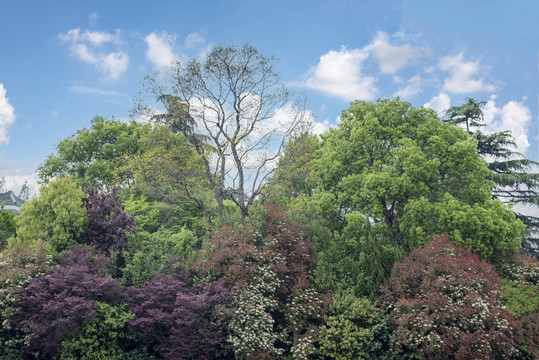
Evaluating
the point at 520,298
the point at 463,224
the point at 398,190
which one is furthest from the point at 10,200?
the point at 520,298

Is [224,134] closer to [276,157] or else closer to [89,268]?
[276,157]

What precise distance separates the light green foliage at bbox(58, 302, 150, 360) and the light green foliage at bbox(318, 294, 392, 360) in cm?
629

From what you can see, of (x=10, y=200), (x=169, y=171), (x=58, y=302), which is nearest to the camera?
(x=58, y=302)

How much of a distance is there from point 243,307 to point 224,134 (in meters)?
11.7

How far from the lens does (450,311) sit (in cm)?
1289

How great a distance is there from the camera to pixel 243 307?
45.1 ft

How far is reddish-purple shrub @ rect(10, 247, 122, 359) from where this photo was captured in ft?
41.8

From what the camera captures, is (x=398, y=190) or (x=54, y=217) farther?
(x=398, y=190)

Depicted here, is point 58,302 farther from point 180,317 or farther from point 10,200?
point 10,200

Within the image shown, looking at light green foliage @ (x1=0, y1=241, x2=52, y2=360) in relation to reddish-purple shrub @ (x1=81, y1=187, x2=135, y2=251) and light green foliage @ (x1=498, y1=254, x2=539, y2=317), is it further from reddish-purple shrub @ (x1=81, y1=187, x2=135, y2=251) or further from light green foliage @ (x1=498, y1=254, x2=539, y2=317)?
light green foliage @ (x1=498, y1=254, x2=539, y2=317)

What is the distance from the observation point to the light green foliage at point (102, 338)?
42.6 feet

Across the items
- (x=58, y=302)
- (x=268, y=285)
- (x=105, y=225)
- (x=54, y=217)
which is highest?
(x=54, y=217)

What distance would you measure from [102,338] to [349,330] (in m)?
8.32

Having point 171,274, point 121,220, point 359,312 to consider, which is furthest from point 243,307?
point 121,220
